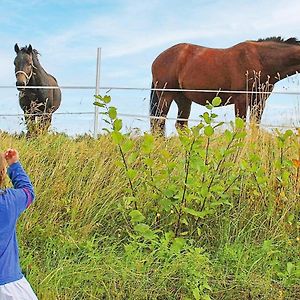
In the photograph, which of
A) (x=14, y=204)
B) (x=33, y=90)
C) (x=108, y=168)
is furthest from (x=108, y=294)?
(x=33, y=90)

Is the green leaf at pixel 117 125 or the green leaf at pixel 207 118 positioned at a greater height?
the green leaf at pixel 207 118

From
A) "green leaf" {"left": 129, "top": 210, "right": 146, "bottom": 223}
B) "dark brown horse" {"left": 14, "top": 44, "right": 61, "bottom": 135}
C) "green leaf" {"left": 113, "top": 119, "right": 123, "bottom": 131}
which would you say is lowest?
"green leaf" {"left": 129, "top": 210, "right": 146, "bottom": 223}

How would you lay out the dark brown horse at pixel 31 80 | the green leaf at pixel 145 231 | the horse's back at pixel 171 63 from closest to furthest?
the green leaf at pixel 145 231 < the dark brown horse at pixel 31 80 < the horse's back at pixel 171 63

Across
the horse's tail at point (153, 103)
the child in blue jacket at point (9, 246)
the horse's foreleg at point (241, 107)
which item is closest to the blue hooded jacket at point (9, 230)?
the child in blue jacket at point (9, 246)

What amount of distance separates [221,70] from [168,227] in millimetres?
6273

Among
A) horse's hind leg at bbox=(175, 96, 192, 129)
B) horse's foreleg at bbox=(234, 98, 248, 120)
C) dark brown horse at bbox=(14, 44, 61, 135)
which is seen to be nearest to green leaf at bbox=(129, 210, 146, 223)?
horse's foreleg at bbox=(234, 98, 248, 120)

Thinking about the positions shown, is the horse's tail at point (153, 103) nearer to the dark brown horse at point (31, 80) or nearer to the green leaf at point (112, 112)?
the dark brown horse at point (31, 80)

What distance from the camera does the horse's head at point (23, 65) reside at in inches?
408

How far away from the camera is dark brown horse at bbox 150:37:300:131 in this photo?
10055mm

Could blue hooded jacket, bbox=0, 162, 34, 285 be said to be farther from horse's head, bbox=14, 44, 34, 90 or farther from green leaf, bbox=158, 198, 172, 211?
horse's head, bbox=14, 44, 34, 90

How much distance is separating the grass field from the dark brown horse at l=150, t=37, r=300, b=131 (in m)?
3.76

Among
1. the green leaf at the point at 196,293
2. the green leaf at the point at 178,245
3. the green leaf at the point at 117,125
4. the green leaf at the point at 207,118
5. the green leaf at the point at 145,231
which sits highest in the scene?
the green leaf at the point at 207,118

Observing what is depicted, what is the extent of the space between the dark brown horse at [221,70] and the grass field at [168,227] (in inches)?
148

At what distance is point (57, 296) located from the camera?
3.93m
